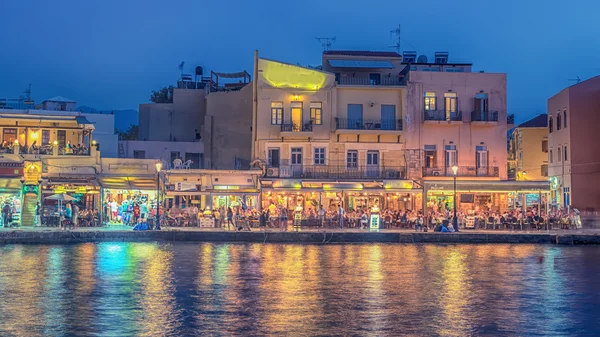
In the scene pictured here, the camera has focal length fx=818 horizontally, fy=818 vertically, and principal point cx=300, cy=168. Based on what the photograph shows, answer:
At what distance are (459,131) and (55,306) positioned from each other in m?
34.2

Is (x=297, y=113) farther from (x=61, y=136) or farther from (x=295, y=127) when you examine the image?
(x=61, y=136)

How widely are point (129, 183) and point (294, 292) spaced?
952 inches

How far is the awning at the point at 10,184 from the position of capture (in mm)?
43312

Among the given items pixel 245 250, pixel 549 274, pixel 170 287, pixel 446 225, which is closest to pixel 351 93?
pixel 446 225

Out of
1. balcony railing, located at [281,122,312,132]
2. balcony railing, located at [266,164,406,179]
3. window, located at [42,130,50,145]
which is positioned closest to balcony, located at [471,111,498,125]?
balcony railing, located at [266,164,406,179]

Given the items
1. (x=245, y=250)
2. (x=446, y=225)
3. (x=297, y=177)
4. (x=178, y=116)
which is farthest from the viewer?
(x=178, y=116)

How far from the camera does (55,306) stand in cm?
1969

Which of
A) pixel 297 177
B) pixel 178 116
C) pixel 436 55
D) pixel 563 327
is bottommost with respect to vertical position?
pixel 563 327

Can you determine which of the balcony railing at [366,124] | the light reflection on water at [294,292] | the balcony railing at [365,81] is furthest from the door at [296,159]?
the light reflection on water at [294,292]

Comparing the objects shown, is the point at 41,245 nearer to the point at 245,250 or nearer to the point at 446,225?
the point at 245,250

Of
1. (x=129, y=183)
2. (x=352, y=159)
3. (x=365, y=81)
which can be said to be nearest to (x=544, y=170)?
(x=365, y=81)

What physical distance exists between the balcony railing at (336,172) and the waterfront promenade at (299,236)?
806 cm

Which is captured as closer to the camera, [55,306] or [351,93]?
[55,306]

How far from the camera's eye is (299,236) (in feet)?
130
